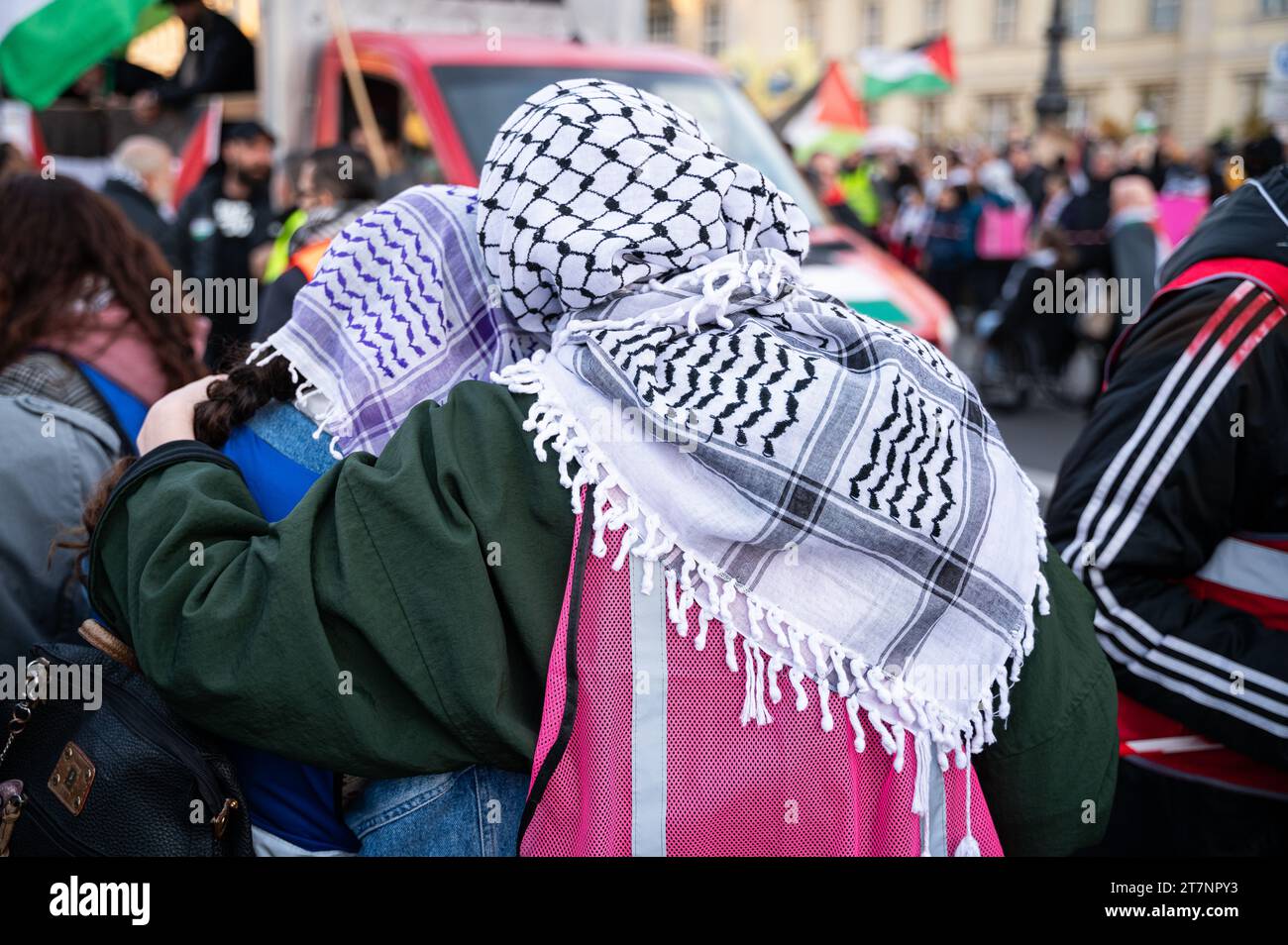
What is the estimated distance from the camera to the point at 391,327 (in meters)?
1.72

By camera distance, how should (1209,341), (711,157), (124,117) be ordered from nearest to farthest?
(711,157) < (1209,341) < (124,117)

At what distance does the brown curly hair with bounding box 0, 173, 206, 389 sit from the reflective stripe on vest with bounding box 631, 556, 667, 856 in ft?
5.55

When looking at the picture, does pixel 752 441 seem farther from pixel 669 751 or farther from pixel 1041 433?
pixel 1041 433

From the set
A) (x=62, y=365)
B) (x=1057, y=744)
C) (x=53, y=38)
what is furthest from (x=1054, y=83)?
(x=1057, y=744)

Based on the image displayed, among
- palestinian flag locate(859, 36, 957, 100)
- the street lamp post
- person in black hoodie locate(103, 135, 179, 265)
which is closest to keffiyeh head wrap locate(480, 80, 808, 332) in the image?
person in black hoodie locate(103, 135, 179, 265)

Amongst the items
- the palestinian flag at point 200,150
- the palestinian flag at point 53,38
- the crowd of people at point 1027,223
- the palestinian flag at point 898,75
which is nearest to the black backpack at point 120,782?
the palestinian flag at point 53,38

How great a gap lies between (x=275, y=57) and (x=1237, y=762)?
22.4 feet

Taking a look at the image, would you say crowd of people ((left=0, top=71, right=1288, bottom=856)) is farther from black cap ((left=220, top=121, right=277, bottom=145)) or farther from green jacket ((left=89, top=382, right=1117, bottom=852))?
black cap ((left=220, top=121, right=277, bottom=145))

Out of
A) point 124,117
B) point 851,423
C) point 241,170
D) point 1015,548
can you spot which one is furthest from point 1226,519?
point 124,117

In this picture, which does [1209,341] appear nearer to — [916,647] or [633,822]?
A: [916,647]

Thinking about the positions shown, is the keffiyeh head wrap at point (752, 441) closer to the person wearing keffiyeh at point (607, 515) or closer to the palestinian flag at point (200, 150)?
the person wearing keffiyeh at point (607, 515)

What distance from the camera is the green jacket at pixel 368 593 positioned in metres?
1.49

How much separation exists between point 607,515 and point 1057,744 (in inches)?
25.2

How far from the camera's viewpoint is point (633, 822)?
1.54 m
